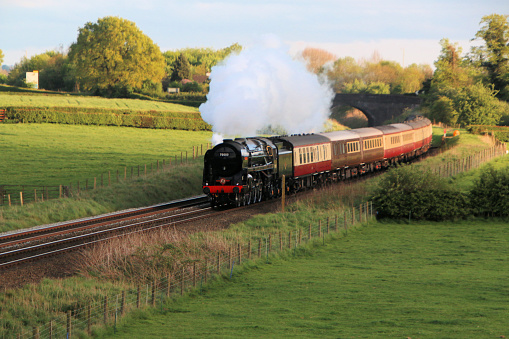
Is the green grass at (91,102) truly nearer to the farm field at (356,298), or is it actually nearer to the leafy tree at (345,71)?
the farm field at (356,298)

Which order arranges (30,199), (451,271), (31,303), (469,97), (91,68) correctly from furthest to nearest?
1. (91,68)
2. (469,97)
3. (30,199)
4. (451,271)
5. (31,303)

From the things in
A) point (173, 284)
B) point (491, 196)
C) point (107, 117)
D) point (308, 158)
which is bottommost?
point (173, 284)

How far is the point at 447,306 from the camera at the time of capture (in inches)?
672

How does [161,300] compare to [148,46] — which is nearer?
[161,300]

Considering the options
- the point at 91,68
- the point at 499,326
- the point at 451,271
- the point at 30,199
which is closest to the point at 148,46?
the point at 91,68

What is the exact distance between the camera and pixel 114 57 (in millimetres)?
103438

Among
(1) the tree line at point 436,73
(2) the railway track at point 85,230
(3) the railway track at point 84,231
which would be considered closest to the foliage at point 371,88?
(1) the tree line at point 436,73

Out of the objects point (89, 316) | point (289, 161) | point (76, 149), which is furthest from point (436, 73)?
point (89, 316)

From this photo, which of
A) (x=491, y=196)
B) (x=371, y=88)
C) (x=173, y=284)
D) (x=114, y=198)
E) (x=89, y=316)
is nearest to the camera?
(x=89, y=316)

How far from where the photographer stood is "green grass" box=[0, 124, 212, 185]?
150ft

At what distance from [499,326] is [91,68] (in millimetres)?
96650

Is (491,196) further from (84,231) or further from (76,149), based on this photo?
(76,149)

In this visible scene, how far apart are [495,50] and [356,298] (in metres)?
99.6

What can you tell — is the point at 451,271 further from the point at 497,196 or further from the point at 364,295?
the point at 497,196
